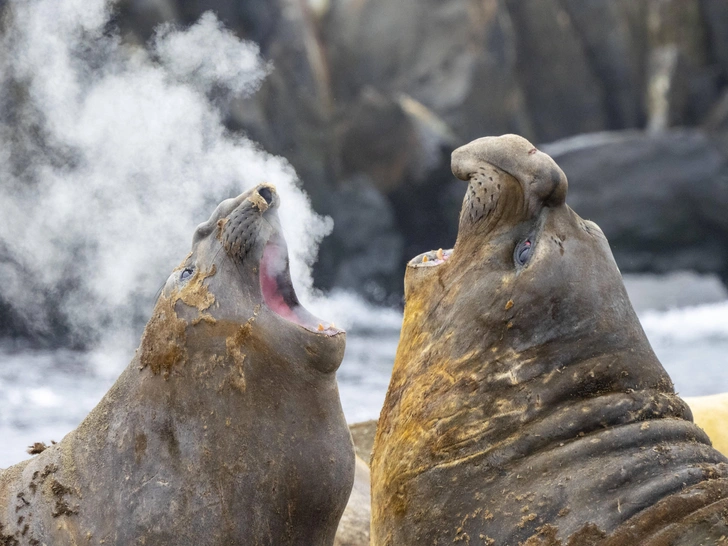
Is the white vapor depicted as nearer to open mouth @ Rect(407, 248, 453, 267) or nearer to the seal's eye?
open mouth @ Rect(407, 248, 453, 267)

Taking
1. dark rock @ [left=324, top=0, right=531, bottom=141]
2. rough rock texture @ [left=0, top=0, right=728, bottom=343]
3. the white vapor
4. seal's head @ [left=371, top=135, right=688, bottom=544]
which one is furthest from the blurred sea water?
dark rock @ [left=324, top=0, right=531, bottom=141]

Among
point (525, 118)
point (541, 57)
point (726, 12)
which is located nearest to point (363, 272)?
point (525, 118)

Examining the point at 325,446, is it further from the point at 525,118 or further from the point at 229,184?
the point at 525,118

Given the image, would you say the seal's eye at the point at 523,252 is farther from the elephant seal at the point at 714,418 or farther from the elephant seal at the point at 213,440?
the elephant seal at the point at 714,418

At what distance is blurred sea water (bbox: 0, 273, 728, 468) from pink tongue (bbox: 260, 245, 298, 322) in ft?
7.62

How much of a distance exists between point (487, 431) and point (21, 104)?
7.45 m

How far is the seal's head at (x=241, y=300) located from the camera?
2.48 metres

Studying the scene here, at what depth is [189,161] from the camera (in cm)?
471

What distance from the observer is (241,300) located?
8.30ft

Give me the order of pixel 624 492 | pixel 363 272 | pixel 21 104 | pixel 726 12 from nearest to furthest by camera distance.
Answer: pixel 624 492 → pixel 21 104 → pixel 363 272 → pixel 726 12

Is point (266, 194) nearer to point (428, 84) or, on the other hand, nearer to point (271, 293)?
point (271, 293)

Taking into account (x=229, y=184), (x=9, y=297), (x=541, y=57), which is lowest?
(x=229, y=184)

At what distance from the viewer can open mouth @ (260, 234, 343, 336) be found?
2605 mm

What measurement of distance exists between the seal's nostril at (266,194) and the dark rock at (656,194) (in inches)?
555
